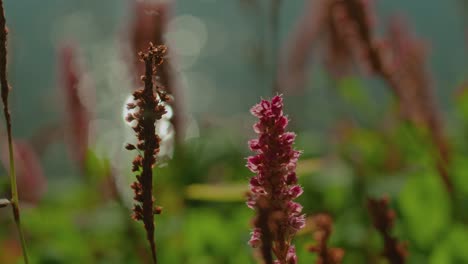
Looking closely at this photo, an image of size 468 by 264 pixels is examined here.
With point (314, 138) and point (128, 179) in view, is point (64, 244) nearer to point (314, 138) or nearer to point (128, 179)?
point (128, 179)

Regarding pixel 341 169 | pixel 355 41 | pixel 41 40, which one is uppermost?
pixel 41 40

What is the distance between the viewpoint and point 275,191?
52cm

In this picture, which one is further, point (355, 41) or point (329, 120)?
point (329, 120)

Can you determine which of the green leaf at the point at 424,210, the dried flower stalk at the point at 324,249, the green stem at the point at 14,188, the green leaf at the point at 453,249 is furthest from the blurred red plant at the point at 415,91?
the green stem at the point at 14,188

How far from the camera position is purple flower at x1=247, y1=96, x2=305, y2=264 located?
0.50 meters

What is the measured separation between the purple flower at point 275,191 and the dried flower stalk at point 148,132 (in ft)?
0.19

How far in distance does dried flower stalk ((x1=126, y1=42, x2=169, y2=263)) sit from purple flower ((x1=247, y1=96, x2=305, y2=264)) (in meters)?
0.06

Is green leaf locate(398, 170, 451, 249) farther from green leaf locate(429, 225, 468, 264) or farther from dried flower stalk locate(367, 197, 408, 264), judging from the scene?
dried flower stalk locate(367, 197, 408, 264)

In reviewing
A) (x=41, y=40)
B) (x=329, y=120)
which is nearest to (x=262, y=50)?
(x=329, y=120)

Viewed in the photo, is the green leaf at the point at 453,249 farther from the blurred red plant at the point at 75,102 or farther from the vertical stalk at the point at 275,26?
the blurred red plant at the point at 75,102

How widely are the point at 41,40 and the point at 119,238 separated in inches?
320

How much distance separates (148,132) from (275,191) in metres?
0.08

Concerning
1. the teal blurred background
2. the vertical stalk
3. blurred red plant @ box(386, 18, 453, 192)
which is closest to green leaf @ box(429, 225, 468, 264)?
the teal blurred background

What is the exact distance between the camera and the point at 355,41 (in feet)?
3.81
